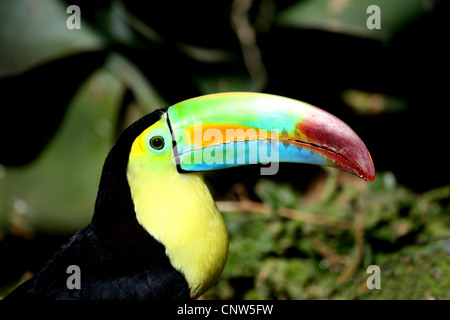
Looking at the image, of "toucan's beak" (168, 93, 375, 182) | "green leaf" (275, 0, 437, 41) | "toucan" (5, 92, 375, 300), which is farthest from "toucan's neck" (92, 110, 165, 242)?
"green leaf" (275, 0, 437, 41)

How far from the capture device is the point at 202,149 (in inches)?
86.6

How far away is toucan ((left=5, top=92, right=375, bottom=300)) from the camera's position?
7.14 ft

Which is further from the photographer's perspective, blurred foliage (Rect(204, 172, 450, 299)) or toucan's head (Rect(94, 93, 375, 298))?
blurred foliage (Rect(204, 172, 450, 299))

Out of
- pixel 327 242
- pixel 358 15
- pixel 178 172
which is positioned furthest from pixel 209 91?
pixel 178 172

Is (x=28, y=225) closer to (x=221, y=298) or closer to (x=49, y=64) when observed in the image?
(x=49, y=64)

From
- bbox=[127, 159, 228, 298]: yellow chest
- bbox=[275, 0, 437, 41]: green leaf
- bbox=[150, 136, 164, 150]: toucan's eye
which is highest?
bbox=[275, 0, 437, 41]: green leaf

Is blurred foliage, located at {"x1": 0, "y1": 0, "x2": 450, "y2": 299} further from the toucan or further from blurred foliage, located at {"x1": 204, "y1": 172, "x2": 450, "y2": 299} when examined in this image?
the toucan

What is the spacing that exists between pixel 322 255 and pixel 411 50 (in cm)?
151

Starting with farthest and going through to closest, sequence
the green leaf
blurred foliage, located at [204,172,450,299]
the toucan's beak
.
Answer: the green leaf
blurred foliage, located at [204,172,450,299]
the toucan's beak

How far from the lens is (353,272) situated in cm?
327

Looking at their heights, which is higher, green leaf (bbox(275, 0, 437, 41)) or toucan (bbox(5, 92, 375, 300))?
A: green leaf (bbox(275, 0, 437, 41))

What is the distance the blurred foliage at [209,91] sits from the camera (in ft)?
11.1

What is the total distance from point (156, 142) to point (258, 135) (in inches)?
15.5
